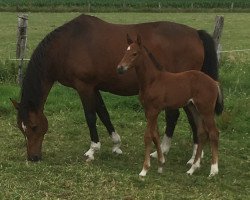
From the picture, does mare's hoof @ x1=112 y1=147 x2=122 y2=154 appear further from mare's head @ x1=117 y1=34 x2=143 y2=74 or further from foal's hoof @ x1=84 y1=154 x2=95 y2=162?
mare's head @ x1=117 y1=34 x2=143 y2=74

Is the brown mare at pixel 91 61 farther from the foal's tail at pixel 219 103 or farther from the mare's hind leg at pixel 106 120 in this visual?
the foal's tail at pixel 219 103

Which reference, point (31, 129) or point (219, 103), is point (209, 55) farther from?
point (31, 129)

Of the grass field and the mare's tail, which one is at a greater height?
the mare's tail

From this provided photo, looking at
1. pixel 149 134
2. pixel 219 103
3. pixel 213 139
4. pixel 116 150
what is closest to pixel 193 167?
pixel 213 139

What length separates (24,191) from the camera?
5203 millimetres

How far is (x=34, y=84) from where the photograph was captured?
21.8 feet

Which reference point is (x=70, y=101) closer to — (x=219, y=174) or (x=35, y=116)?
(x=35, y=116)

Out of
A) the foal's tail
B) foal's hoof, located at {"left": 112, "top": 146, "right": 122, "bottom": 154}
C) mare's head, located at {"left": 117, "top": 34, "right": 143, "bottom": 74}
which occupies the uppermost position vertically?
mare's head, located at {"left": 117, "top": 34, "right": 143, "bottom": 74}

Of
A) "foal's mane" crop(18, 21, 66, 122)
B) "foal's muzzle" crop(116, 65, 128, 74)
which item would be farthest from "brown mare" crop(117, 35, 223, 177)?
"foal's mane" crop(18, 21, 66, 122)

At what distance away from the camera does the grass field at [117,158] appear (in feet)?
17.4

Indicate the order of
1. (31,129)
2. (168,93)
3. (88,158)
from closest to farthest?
(168,93) < (31,129) < (88,158)

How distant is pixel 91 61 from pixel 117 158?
1.38 metres

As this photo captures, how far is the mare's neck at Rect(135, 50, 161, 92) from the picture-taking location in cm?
585

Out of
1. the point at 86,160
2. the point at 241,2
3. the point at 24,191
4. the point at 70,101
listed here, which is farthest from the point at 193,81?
the point at 241,2
